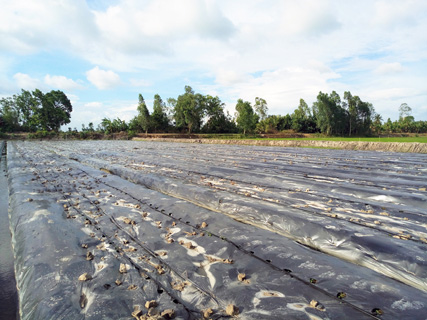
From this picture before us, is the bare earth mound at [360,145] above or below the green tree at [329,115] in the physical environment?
below

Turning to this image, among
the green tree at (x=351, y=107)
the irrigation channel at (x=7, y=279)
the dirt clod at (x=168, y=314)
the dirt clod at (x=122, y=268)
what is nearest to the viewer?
the dirt clod at (x=168, y=314)

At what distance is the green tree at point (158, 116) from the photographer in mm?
42531

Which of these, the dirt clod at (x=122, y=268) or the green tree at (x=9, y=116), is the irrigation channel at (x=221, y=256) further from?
the green tree at (x=9, y=116)

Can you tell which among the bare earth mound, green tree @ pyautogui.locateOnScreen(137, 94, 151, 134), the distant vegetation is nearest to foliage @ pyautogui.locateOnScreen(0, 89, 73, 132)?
the distant vegetation

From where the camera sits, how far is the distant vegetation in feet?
134

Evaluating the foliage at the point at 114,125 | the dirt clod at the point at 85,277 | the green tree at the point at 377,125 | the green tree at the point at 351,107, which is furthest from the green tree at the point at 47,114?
the green tree at the point at 377,125

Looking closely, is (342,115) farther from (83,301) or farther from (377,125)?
(83,301)

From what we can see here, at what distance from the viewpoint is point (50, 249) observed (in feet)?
7.34

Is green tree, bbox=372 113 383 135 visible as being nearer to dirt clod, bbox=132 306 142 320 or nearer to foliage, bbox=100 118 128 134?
foliage, bbox=100 118 128 134

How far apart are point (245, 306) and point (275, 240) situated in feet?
3.17

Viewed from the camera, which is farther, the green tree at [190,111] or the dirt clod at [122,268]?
the green tree at [190,111]

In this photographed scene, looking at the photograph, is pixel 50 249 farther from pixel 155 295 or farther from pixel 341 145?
pixel 341 145

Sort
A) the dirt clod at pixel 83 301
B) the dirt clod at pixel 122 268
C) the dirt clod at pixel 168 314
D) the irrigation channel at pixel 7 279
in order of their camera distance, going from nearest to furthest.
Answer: the dirt clod at pixel 168 314 < the dirt clod at pixel 83 301 < the irrigation channel at pixel 7 279 < the dirt clod at pixel 122 268

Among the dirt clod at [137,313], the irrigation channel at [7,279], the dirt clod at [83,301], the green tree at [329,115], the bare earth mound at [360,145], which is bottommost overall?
the irrigation channel at [7,279]
